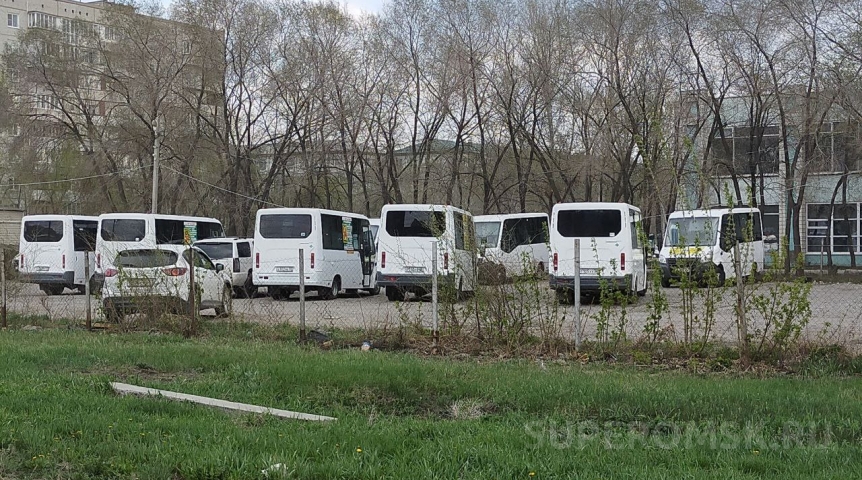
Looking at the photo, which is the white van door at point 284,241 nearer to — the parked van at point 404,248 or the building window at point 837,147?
the parked van at point 404,248

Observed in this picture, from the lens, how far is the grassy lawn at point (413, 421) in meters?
5.91

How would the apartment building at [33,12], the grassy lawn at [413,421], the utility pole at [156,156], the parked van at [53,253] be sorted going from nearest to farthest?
the grassy lawn at [413,421]
the parked van at [53,253]
the utility pole at [156,156]
the apartment building at [33,12]

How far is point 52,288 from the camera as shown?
28.7m

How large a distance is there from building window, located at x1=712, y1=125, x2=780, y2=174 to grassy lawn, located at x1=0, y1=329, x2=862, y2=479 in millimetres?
29239

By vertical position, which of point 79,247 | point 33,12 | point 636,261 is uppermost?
point 33,12

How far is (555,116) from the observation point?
40594mm

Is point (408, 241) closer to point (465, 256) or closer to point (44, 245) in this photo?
point (465, 256)

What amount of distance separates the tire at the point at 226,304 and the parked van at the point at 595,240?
25.8ft

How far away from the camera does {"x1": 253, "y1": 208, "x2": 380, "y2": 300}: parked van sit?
936 inches

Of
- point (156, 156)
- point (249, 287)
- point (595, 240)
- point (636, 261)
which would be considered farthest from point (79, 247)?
point (636, 261)

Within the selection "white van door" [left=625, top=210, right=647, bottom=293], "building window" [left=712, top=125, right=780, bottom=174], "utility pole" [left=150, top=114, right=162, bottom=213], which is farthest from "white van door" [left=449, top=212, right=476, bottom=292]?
"utility pole" [left=150, top=114, right=162, bottom=213]

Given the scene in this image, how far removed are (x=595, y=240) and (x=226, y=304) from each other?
8.98 meters

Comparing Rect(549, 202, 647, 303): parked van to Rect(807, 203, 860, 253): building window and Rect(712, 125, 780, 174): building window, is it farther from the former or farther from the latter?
Rect(807, 203, 860, 253): building window

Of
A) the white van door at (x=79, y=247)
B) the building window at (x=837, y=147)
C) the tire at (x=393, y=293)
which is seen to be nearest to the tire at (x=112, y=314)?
the tire at (x=393, y=293)
